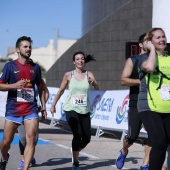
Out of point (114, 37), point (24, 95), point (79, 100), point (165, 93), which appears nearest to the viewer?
point (165, 93)

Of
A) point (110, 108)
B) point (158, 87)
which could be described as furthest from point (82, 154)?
point (158, 87)

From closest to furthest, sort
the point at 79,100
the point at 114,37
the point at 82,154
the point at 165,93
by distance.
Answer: the point at 165,93 < the point at 79,100 < the point at 82,154 < the point at 114,37

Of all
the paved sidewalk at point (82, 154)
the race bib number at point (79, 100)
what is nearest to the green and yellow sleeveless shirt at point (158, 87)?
the race bib number at point (79, 100)

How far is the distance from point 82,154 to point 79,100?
236cm

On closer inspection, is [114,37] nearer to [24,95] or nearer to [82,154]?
[82,154]

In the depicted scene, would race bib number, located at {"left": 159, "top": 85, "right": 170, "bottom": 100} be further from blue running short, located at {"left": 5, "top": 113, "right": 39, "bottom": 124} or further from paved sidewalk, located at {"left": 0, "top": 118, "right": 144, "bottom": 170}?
paved sidewalk, located at {"left": 0, "top": 118, "right": 144, "bottom": 170}

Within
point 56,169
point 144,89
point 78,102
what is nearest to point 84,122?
point 78,102

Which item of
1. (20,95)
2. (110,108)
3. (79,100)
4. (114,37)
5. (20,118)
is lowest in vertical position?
(110,108)

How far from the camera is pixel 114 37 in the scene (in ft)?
73.8

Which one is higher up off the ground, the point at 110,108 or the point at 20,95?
the point at 20,95

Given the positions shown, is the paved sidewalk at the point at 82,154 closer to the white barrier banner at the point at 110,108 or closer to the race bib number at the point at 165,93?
the white barrier banner at the point at 110,108

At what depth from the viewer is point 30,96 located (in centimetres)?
679

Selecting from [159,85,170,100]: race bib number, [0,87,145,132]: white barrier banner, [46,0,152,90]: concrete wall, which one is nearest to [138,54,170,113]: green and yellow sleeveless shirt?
[159,85,170,100]: race bib number

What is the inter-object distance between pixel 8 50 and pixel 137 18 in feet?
378
